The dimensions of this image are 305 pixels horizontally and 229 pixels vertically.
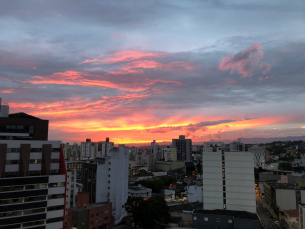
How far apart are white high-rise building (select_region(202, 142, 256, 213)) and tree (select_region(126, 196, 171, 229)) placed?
10.2m

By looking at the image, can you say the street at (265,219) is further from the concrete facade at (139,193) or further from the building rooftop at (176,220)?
the concrete facade at (139,193)

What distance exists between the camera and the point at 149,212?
37.9m

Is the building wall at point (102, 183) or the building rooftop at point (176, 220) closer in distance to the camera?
the building rooftop at point (176, 220)

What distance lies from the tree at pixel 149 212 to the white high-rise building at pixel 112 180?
9.75 m

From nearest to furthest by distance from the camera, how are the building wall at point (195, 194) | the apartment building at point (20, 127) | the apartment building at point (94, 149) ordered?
the apartment building at point (20, 127) < the building wall at point (195, 194) < the apartment building at point (94, 149)

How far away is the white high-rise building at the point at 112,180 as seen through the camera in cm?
4856

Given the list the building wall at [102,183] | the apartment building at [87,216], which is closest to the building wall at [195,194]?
the building wall at [102,183]

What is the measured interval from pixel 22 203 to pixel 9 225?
2.36 meters

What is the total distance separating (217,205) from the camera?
43.7 meters

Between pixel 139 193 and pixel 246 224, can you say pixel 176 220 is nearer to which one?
pixel 246 224

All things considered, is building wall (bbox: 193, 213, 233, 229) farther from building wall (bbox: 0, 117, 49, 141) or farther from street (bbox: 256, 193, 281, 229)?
building wall (bbox: 0, 117, 49, 141)

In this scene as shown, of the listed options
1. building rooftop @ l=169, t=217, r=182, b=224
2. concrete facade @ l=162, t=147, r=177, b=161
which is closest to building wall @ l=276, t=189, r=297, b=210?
building rooftop @ l=169, t=217, r=182, b=224

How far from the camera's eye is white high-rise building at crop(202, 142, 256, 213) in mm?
42562

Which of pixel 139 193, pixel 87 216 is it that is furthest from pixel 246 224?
pixel 139 193
